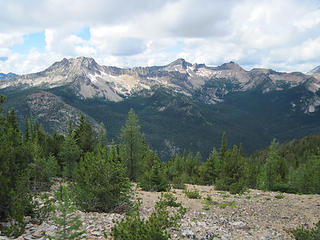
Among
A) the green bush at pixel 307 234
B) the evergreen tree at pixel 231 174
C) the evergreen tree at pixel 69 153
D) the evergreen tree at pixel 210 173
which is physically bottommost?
the evergreen tree at pixel 210 173

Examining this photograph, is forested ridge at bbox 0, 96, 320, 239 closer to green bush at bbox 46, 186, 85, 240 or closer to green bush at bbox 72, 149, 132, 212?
green bush at bbox 72, 149, 132, 212

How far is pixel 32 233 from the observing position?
9234mm

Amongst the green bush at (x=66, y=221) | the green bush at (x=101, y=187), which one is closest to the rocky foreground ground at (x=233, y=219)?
the green bush at (x=101, y=187)

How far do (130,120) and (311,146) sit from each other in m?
127

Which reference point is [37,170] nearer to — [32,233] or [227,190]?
[32,233]

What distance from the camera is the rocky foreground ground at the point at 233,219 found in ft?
35.5

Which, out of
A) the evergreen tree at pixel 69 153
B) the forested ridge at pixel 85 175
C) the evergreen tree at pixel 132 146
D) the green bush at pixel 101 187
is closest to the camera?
the forested ridge at pixel 85 175

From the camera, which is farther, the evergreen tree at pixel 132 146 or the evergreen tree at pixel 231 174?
the evergreen tree at pixel 132 146

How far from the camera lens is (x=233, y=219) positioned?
14.7 metres

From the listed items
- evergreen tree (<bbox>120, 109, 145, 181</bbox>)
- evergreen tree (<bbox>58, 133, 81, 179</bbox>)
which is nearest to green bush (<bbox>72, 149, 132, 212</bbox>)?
evergreen tree (<bbox>58, 133, 81, 179</bbox>)

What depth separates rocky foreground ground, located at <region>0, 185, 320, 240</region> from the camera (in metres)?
10.8

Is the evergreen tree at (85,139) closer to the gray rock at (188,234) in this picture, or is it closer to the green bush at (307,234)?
the gray rock at (188,234)

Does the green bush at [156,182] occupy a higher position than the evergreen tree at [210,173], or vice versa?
the green bush at [156,182]

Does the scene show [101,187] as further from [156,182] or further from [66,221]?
[156,182]
